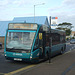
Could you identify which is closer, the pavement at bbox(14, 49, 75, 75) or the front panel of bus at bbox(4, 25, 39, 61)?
the pavement at bbox(14, 49, 75, 75)

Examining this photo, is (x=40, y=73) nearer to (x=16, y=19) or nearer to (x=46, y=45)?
(x=46, y=45)

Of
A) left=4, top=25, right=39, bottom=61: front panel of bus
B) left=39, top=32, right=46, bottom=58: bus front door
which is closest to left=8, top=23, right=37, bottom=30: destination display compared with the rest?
left=4, top=25, right=39, bottom=61: front panel of bus

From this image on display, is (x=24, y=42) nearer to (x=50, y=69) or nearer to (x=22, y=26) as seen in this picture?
(x=22, y=26)

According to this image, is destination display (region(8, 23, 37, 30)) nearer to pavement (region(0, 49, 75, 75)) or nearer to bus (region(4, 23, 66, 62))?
bus (region(4, 23, 66, 62))

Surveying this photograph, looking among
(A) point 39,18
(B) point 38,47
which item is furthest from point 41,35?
(A) point 39,18

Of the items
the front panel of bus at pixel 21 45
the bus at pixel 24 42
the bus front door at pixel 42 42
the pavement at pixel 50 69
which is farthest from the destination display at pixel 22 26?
the pavement at pixel 50 69

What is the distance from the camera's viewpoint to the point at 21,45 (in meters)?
11.1

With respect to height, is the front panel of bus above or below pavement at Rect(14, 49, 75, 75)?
above

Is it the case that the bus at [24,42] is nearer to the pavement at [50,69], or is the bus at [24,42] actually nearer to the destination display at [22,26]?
the destination display at [22,26]

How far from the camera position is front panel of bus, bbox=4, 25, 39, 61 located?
10.9 m

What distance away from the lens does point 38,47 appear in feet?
37.8

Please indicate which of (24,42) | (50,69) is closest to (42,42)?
(24,42)

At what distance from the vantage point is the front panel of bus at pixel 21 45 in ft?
35.9

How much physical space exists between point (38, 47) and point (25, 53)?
3.57 ft
